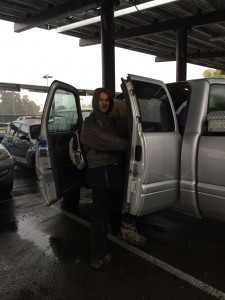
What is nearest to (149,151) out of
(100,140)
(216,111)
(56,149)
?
(100,140)

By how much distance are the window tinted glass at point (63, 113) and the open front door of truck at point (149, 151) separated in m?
1.26

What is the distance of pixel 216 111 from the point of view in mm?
3451

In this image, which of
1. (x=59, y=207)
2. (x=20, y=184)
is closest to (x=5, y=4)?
(x=20, y=184)

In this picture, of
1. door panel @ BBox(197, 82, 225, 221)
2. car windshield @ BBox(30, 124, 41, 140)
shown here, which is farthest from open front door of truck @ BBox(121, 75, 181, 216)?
car windshield @ BBox(30, 124, 41, 140)

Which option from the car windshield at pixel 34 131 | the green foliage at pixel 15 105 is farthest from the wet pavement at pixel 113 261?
the green foliage at pixel 15 105

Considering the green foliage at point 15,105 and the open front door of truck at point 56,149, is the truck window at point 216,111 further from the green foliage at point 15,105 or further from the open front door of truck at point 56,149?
the green foliage at point 15,105

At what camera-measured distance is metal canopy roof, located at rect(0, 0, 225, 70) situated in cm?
1087

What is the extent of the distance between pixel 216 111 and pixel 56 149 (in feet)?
6.51

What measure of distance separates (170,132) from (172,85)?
1.15 meters

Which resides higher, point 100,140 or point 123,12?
point 123,12

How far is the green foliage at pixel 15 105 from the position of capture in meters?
41.5

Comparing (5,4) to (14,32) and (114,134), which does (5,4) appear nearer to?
(14,32)

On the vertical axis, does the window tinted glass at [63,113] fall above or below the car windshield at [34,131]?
above

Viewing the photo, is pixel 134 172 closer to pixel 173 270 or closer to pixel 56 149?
pixel 173 270
